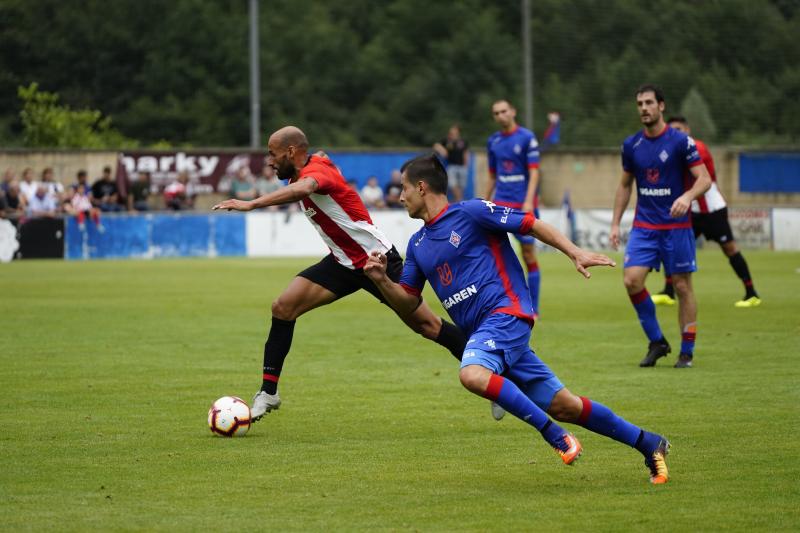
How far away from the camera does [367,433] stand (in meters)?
8.55

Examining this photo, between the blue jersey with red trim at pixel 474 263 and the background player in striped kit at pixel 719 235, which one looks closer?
the blue jersey with red trim at pixel 474 263

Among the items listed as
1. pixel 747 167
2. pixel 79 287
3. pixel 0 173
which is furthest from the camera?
pixel 747 167

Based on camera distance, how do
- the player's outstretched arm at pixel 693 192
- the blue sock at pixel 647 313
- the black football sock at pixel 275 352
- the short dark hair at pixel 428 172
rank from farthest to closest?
the blue sock at pixel 647 313, the player's outstretched arm at pixel 693 192, the black football sock at pixel 275 352, the short dark hair at pixel 428 172

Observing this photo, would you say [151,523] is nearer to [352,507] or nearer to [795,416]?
[352,507]

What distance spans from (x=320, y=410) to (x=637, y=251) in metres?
3.72

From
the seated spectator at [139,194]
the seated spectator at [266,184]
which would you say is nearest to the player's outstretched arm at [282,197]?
the seated spectator at [139,194]

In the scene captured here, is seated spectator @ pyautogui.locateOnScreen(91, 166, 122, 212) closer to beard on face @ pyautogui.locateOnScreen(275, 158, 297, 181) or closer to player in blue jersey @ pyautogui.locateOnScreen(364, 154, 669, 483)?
beard on face @ pyautogui.locateOnScreen(275, 158, 297, 181)

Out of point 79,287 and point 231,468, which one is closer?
point 231,468

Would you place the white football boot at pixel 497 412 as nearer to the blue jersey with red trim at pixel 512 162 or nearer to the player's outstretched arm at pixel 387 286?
the player's outstretched arm at pixel 387 286

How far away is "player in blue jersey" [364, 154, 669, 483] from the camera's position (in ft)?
22.4

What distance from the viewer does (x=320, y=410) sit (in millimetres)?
9523

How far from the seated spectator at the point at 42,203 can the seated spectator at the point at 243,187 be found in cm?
473

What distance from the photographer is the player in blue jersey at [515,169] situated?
16.1m

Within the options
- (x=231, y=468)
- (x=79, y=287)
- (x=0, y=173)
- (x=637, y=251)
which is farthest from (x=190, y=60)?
(x=231, y=468)
